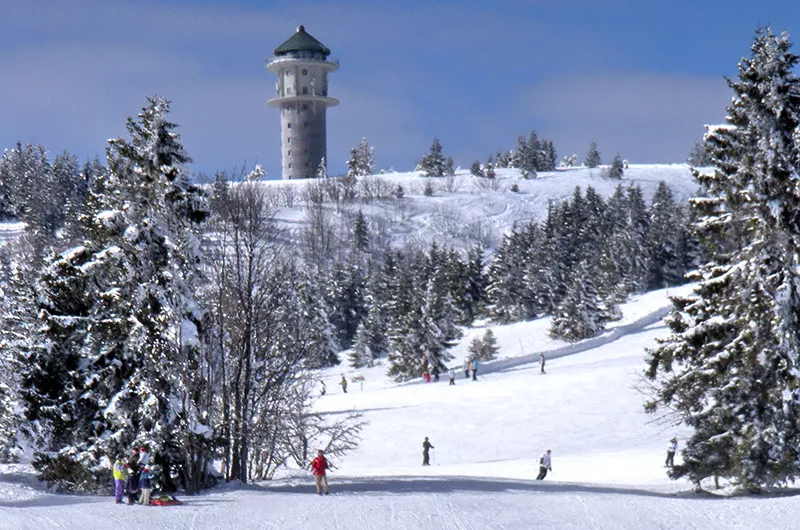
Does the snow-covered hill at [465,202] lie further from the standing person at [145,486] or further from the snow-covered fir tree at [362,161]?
the standing person at [145,486]

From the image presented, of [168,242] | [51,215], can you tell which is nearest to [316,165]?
[51,215]

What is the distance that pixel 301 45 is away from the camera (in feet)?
481

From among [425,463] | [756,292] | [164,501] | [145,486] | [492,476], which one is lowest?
[492,476]

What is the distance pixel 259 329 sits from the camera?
23.4 m

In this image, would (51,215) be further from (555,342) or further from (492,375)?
(492,375)

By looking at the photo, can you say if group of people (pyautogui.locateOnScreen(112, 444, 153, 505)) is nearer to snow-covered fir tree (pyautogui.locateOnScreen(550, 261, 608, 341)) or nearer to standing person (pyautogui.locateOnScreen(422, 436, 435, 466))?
standing person (pyautogui.locateOnScreen(422, 436, 435, 466))

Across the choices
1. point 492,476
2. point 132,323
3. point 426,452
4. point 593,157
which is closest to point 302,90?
point 593,157

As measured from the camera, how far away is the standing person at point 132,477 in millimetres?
17844

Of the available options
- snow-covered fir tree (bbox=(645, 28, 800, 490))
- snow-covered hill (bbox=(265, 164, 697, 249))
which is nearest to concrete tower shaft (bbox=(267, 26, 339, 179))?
snow-covered hill (bbox=(265, 164, 697, 249))

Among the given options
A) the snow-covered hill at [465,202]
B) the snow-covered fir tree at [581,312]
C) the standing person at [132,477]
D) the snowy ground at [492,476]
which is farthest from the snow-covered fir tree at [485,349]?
the snow-covered hill at [465,202]

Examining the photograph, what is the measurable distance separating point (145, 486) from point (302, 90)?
132 metres

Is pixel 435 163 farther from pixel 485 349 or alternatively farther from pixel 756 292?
pixel 756 292

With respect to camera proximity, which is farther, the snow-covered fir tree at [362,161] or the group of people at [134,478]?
the snow-covered fir tree at [362,161]

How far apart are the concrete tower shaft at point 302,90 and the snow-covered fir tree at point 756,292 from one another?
128 m
